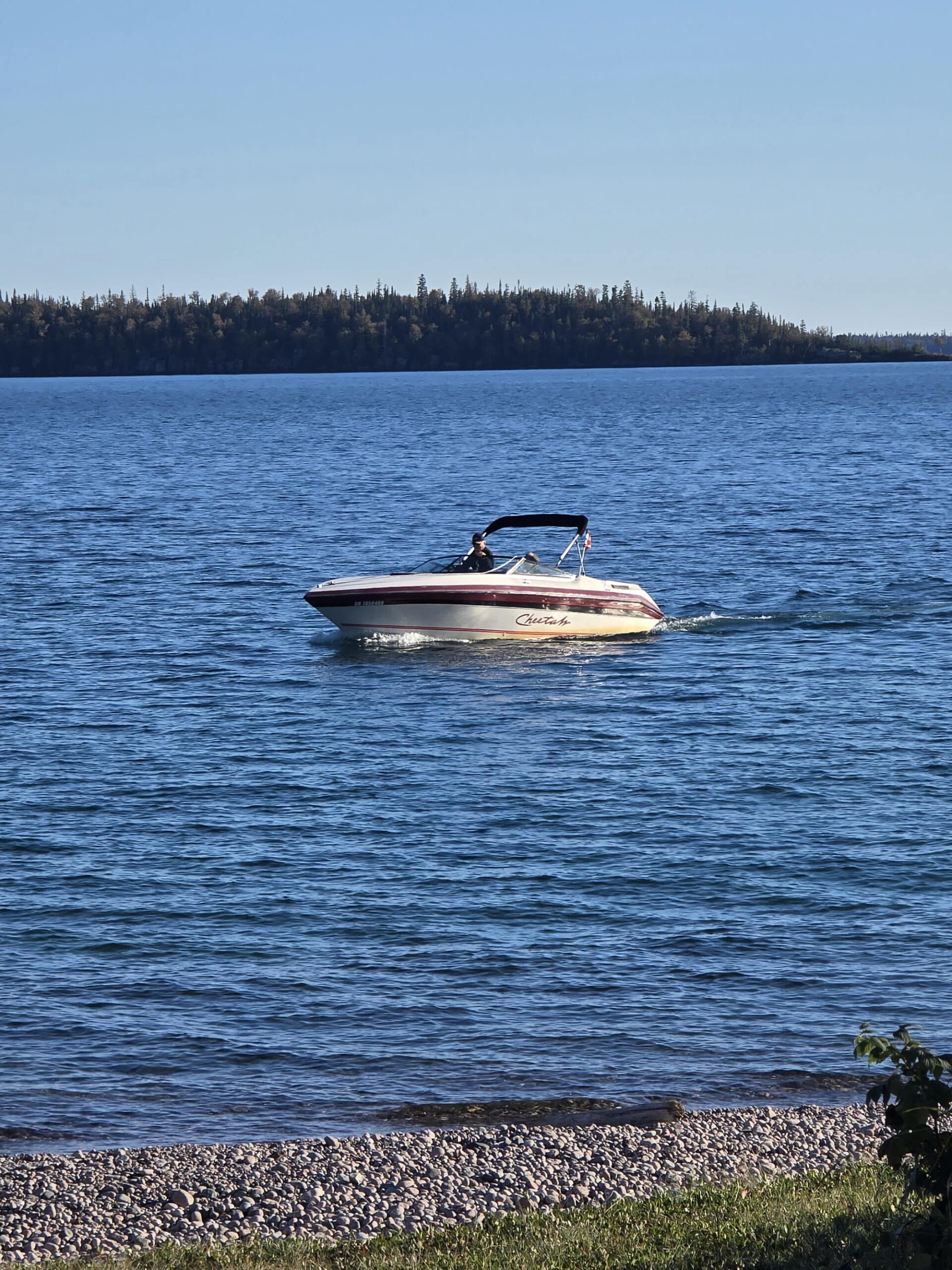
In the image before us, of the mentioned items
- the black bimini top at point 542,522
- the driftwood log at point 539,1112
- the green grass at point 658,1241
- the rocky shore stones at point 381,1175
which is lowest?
the driftwood log at point 539,1112

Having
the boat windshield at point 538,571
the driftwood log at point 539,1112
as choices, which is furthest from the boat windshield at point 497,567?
the driftwood log at point 539,1112

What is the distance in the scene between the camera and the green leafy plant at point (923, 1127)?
26.2 ft

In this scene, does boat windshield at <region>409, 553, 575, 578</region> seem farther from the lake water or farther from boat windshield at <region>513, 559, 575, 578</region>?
the lake water

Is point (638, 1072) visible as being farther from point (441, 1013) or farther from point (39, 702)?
point (39, 702)

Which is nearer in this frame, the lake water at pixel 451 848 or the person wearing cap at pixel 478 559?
the lake water at pixel 451 848

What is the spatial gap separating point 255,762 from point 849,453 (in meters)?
89.3

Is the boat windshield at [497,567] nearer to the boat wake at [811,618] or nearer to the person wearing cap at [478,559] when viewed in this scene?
the person wearing cap at [478,559]

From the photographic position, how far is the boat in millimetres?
36906

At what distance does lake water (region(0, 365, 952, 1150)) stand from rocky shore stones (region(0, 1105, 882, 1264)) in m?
1.02

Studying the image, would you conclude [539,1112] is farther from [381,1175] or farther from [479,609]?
[479,609]

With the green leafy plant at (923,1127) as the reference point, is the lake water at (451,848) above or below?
below

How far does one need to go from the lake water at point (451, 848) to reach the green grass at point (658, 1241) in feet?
11.8

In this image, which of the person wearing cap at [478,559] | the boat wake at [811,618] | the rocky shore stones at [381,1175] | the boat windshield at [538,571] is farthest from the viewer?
the boat wake at [811,618]

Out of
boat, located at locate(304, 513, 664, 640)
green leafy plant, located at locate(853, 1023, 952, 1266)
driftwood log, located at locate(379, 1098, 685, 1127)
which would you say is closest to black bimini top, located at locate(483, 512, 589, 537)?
boat, located at locate(304, 513, 664, 640)
